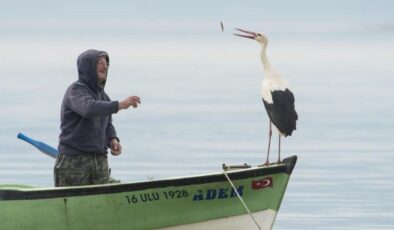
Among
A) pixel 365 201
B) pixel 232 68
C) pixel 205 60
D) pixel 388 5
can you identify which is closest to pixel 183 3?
pixel 388 5

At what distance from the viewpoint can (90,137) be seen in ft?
51.1

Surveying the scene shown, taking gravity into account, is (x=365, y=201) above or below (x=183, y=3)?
below

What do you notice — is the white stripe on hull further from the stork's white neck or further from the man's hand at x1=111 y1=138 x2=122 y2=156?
the stork's white neck

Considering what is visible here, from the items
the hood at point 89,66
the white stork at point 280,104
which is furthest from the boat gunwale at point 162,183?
the hood at point 89,66

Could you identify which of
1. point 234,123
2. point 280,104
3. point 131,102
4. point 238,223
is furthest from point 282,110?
point 234,123

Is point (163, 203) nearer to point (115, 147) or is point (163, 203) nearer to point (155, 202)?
point (155, 202)

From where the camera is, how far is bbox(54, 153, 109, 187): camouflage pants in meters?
15.6

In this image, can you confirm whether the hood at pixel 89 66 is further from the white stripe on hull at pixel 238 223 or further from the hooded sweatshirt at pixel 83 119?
the white stripe on hull at pixel 238 223

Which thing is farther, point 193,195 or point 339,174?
point 339,174

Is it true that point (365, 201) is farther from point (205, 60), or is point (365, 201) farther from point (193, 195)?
point (205, 60)

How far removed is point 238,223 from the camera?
1585cm

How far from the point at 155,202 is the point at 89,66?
111 centimetres

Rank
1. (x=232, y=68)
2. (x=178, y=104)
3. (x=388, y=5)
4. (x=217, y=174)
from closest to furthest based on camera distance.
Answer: (x=217, y=174) → (x=178, y=104) → (x=232, y=68) → (x=388, y=5)

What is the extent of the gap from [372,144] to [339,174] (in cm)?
477
